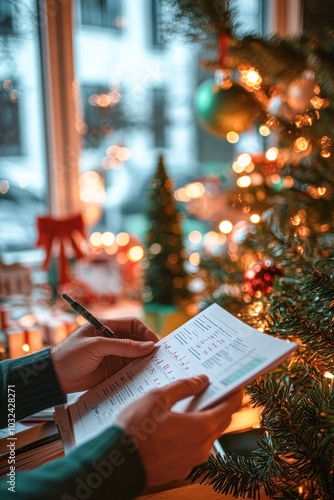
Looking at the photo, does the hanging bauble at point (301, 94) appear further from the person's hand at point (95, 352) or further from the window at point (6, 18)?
the window at point (6, 18)

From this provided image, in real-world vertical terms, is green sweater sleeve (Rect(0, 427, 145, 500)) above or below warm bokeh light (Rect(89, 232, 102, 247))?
below

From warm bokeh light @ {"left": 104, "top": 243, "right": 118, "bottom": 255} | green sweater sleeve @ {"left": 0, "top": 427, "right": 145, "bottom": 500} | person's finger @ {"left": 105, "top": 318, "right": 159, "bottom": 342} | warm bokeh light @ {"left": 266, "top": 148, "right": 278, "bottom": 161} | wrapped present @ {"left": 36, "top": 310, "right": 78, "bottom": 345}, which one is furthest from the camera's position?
warm bokeh light @ {"left": 104, "top": 243, "right": 118, "bottom": 255}

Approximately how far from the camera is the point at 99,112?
146 cm

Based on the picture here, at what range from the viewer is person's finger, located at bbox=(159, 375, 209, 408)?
42cm

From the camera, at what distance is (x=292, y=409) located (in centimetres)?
51

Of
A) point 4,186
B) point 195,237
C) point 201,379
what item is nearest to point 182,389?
point 201,379

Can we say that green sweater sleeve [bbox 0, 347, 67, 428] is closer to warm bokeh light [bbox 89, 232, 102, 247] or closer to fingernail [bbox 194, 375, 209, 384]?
fingernail [bbox 194, 375, 209, 384]

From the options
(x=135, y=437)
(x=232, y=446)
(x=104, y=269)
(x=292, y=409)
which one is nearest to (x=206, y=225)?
(x=104, y=269)

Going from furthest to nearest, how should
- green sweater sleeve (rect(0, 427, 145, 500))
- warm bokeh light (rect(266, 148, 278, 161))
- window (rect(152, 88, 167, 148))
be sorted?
window (rect(152, 88, 167, 148)), warm bokeh light (rect(266, 148, 278, 161)), green sweater sleeve (rect(0, 427, 145, 500))

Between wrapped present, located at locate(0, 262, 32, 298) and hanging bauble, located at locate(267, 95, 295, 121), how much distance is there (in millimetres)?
765

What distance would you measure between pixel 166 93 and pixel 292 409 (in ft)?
4.43

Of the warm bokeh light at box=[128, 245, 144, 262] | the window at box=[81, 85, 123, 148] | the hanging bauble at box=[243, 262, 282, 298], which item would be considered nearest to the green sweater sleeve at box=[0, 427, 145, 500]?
the hanging bauble at box=[243, 262, 282, 298]

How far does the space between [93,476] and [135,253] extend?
1050mm

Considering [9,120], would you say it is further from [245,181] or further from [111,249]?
[245,181]
